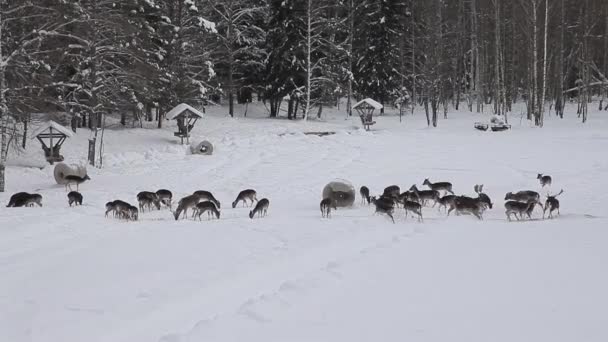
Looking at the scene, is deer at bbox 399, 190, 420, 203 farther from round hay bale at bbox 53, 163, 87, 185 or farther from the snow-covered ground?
round hay bale at bbox 53, 163, 87, 185

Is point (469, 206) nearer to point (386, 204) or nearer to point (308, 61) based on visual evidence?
point (386, 204)

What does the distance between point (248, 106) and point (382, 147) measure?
2781 centimetres

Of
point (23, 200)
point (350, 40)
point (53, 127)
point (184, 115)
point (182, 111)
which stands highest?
point (350, 40)

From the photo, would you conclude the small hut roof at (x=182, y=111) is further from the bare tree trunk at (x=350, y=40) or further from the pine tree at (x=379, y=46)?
the pine tree at (x=379, y=46)

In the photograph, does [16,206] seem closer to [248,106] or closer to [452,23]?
[248,106]

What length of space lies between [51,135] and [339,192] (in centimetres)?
1789

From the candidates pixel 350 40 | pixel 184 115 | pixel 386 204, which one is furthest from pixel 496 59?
pixel 386 204

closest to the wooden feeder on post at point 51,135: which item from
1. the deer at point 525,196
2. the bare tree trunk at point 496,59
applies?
the deer at point 525,196

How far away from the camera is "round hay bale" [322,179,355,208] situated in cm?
1698

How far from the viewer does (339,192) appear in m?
17.0

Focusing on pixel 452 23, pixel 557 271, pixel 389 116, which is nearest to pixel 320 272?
pixel 557 271

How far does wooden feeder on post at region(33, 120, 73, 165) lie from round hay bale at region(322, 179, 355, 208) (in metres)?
17.3

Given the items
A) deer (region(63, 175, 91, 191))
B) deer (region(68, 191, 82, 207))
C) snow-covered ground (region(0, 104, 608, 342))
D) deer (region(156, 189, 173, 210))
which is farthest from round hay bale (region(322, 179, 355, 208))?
deer (region(63, 175, 91, 191))

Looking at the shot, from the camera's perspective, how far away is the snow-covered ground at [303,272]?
651cm
